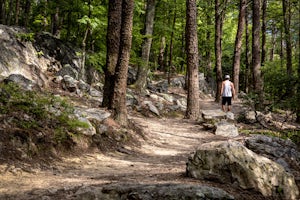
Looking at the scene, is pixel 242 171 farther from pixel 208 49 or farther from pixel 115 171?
pixel 208 49

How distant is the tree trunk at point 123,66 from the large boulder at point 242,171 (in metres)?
4.53

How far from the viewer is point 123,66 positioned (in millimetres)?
8891

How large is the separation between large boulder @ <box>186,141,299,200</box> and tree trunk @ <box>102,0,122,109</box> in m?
5.15

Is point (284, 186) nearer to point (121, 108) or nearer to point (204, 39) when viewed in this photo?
point (121, 108)

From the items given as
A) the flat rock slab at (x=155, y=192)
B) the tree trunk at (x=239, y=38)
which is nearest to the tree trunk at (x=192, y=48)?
the tree trunk at (x=239, y=38)

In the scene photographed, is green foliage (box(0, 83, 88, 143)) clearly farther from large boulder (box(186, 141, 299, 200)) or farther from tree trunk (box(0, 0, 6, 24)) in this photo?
tree trunk (box(0, 0, 6, 24))

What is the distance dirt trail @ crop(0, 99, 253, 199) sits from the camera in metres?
4.49

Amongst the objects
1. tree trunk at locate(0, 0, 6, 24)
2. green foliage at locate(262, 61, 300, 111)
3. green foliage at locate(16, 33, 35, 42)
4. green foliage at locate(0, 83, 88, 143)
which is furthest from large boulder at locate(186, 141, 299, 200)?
tree trunk at locate(0, 0, 6, 24)

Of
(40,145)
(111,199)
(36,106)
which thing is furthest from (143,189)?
(36,106)

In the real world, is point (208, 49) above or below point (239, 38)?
above

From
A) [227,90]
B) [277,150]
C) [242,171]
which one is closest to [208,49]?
[227,90]

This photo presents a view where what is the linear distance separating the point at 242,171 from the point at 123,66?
5.46m

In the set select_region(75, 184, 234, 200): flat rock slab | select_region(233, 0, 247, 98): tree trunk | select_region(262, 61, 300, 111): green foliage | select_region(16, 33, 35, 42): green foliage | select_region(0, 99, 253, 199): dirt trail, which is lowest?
select_region(0, 99, 253, 199): dirt trail

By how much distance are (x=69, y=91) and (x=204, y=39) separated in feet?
68.9
